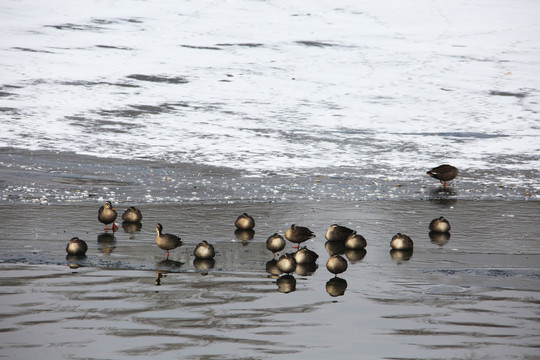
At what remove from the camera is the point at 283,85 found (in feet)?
67.2

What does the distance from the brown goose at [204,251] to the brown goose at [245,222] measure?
4.57 feet

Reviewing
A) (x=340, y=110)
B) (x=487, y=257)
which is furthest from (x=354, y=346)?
(x=340, y=110)

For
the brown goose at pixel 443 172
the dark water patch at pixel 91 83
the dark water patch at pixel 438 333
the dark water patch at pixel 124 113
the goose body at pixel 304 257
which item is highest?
the dark water patch at pixel 91 83

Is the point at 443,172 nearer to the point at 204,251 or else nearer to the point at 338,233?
the point at 338,233

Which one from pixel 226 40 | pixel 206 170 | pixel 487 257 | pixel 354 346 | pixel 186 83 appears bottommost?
pixel 354 346

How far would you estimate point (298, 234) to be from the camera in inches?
352

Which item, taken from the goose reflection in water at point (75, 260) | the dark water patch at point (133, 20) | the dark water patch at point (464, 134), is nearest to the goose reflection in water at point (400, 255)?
the goose reflection in water at point (75, 260)

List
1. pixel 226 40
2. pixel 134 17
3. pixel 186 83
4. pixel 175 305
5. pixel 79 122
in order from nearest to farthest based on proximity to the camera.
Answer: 1. pixel 175 305
2. pixel 79 122
3. pixel 186 83
4. pixel 226 40
5. pixel 134 17

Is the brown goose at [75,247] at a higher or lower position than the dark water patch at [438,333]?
higher

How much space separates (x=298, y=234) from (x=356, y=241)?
0.69 meters

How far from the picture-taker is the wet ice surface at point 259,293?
5.85 metres

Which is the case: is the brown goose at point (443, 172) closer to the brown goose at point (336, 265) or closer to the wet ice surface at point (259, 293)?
the wet ice surface at point (259, 293)

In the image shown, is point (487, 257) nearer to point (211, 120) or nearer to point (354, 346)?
point (354, 346)

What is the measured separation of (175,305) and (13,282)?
179cm
